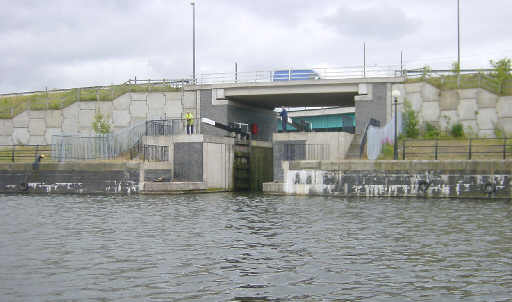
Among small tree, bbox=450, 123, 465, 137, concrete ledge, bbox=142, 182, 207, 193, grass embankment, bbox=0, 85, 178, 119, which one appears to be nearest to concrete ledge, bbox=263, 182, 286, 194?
concrete ledge, bbox=142, 182, 207, 193

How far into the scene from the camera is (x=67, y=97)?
165 ft

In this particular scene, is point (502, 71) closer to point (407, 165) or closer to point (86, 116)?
point (407, 165)

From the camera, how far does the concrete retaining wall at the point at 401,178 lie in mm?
28672

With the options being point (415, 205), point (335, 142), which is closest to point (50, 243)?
point (415, 205)

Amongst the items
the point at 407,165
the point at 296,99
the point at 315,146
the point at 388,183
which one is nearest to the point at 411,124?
the point at 315,146

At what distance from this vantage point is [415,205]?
25078 millimetres

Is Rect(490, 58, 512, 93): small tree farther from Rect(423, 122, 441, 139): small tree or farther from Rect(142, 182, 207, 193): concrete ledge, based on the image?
Rect(142, 182, 207, 193): concrete ledge

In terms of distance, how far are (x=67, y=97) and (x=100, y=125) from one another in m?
5.58

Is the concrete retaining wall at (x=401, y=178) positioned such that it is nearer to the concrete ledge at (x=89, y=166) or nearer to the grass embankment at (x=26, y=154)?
the concrete ledge at (x=89, y=166)

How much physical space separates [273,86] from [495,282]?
1360 inches

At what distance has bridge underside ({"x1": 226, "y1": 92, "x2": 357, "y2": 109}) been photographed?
45.4m

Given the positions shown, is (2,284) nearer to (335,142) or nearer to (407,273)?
(407,273)

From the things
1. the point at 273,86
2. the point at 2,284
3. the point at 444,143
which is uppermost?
the point at 273,86

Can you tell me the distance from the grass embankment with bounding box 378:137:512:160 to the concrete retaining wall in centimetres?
238
